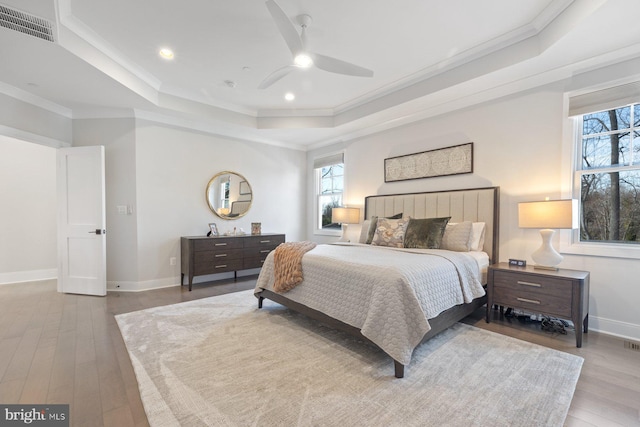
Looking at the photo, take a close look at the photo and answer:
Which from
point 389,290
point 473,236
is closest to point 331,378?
point 389,290

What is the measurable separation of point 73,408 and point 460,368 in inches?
98.7

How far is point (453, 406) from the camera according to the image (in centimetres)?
165

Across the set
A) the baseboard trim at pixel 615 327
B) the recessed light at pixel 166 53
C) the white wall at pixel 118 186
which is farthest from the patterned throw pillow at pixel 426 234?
the white wall at pixel 118 186

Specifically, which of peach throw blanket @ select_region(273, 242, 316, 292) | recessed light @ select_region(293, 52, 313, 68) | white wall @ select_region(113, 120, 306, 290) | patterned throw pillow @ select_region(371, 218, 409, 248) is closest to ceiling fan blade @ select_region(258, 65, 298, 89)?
recessed light @ select_region(293, 52, 313, 68)

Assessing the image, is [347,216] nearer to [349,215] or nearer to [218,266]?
[349,215]

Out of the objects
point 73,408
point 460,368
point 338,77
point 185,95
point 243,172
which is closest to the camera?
point 73,408

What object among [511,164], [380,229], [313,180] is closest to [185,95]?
[313,180]

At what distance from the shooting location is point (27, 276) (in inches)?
193

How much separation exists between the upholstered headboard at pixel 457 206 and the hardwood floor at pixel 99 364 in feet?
3.29

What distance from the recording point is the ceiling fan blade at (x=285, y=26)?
2.02m

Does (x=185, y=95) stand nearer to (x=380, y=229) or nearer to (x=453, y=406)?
(x=380, y=229)

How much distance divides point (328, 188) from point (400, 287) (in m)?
4.16

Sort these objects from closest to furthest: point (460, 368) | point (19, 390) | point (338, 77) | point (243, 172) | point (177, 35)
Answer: point (19, 390)
point (460, 368)
point (177, 35)
point (338, 77)
point (243, 172)

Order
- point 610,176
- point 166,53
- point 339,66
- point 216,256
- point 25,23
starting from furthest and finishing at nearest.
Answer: point 216,256 → point 166,53 → point 610,176 → point 339,66 → point 25,23
